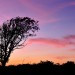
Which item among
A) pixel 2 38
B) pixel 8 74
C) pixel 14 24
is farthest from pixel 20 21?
pixel 8 74

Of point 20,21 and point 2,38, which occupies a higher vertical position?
point 20,21

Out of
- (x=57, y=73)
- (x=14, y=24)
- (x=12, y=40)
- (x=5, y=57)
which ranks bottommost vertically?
(x=57, y=73)

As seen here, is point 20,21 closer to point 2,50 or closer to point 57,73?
point 2,50

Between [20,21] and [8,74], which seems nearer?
[8,74]

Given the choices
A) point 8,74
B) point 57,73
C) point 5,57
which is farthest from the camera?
point 5,57

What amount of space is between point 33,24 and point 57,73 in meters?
46.2

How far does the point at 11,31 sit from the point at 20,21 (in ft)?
10.6

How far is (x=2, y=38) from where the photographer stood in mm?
60031

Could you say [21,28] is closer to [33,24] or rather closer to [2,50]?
[33,24]

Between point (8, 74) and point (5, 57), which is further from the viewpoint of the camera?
point (5, 57)

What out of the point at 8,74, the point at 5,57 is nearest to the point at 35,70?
the point at 8,74

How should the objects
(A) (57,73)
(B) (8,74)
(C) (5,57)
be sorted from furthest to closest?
(C) (5,57), (B) (8,74), (A) (57,73)

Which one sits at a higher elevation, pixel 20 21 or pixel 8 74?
pixel 20 21

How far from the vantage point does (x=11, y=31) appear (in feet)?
195
